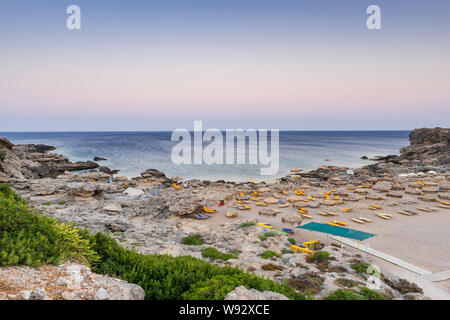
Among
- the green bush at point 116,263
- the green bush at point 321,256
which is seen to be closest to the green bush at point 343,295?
the green bush at point 116,263

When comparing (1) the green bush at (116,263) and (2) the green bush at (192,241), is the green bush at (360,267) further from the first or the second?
(2) the green bush at (192,241)

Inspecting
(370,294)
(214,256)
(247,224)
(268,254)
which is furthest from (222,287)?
(247,224)

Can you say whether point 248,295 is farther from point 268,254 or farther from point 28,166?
→ point 28,166

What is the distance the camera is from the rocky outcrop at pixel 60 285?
10.9 ft

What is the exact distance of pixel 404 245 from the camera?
42.1 feet

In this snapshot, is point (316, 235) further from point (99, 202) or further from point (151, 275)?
point (99, 202)

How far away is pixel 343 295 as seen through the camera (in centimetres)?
617

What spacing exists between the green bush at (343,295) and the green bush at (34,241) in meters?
6.53

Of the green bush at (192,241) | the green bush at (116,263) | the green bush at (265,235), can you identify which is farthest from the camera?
the green bush at (265,235)

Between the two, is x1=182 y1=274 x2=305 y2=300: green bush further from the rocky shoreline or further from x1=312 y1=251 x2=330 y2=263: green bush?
x1=312 y1=251 x2=330 y2=263: green bush

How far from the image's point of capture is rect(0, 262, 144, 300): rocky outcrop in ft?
10.9

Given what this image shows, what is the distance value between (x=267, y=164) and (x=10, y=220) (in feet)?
195

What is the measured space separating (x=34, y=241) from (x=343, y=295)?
314 inches
